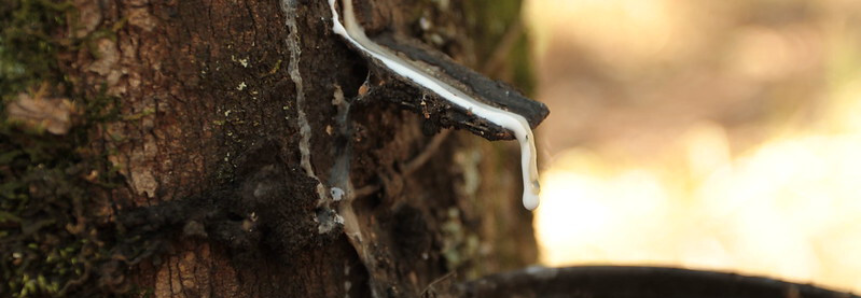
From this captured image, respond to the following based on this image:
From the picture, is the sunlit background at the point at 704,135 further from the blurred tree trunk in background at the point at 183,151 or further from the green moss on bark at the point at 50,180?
the green moss on bark at the point at 50,180

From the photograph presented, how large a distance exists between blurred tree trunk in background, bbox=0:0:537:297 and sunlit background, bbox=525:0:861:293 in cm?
97

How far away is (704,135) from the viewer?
13.4ft

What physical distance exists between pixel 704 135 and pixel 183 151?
364cm

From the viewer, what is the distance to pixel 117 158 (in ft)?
2.80

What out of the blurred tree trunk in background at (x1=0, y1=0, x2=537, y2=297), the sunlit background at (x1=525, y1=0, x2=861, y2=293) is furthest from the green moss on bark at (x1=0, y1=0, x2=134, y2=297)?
the sunlit background at (x1=525, y1=0, x2=861, y2=293)

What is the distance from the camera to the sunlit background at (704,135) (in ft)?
10.2

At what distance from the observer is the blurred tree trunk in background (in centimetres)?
82

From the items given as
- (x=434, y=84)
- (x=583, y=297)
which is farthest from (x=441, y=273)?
(x=434, y=84)

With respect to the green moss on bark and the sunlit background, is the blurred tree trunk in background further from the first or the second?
the sunlit background

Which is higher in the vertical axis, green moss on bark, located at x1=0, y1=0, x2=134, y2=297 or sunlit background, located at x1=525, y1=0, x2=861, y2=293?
sunlit background, located at x1=525, y1=0, x2=861, y2=293

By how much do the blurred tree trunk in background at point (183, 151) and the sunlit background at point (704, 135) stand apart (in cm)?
97

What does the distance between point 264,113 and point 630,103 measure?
14.7 feet

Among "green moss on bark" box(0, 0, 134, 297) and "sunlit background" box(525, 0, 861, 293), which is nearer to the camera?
"green moss on bark" box(0, 0, 134, 297)

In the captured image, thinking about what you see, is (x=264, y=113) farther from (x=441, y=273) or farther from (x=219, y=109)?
(x=441, y=273)
